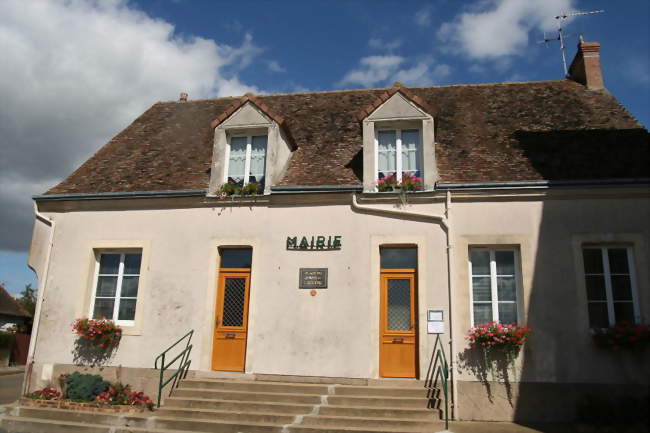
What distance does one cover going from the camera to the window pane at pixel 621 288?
8734 mm

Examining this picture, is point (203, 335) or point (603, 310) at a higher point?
point (603, 310)

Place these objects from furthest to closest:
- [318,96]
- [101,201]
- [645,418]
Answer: [318,96] → [101,201] → [645,418]

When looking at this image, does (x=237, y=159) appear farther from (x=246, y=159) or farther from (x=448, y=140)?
(x=448, y=140)

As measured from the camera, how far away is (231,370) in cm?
976

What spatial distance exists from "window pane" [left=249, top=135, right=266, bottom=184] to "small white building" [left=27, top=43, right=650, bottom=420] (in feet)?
0.10

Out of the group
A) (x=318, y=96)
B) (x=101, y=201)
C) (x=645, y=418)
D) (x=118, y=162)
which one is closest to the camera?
(x=645, y=418)

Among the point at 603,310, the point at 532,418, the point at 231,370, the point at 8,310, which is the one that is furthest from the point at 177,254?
the point at 8,310

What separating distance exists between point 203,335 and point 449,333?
182 inches

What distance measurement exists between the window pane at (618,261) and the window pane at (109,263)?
968cm

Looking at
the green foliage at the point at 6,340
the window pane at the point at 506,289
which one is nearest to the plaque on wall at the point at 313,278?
the window pane at the point at 506,289

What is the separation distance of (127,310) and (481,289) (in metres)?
7.07

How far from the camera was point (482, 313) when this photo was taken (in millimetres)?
9094

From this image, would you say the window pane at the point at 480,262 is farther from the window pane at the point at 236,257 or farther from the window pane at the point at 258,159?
the window pane at the point at 258,159

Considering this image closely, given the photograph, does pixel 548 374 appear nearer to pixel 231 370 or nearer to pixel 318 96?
pixel 231 370
